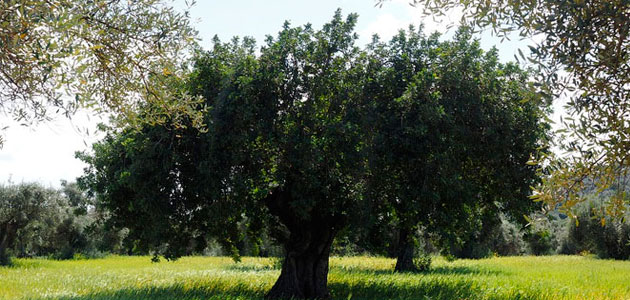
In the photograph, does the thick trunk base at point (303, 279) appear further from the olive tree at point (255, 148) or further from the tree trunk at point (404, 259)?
the tree trunk at point (404, 259)

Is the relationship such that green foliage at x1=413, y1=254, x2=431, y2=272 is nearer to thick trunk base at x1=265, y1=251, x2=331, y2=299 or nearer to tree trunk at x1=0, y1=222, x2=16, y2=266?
thick trunk base at x1=265, y1=251, x2=331, y2=299

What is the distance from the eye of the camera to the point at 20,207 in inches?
1400

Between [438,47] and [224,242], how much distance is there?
401 inches

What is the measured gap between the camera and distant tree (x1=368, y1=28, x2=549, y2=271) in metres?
15.1

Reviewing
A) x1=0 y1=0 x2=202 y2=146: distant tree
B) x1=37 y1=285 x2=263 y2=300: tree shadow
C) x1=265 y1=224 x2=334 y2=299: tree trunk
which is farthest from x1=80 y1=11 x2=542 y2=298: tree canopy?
x1=0 y1=0 x2=202 y2=146: distant tree

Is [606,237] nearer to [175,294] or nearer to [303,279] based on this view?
[303,279]

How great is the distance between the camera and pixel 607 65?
20.7ft

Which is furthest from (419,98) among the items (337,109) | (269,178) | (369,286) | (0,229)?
(0,229)

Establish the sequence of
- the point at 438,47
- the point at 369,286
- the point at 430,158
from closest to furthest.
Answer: the point at 430,158 < the point at 438,47 < the point at 369,286

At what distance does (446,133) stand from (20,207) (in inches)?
1260

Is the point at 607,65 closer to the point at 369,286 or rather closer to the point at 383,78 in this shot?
the point at 383,78

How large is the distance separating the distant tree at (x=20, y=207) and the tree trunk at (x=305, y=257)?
25.3 metres

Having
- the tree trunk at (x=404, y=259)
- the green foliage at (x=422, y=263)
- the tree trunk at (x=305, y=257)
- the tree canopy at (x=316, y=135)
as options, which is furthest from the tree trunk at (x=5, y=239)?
the green foliage at (x=422, y=263)

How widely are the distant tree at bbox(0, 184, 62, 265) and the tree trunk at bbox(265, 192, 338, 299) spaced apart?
2528 centimetres
